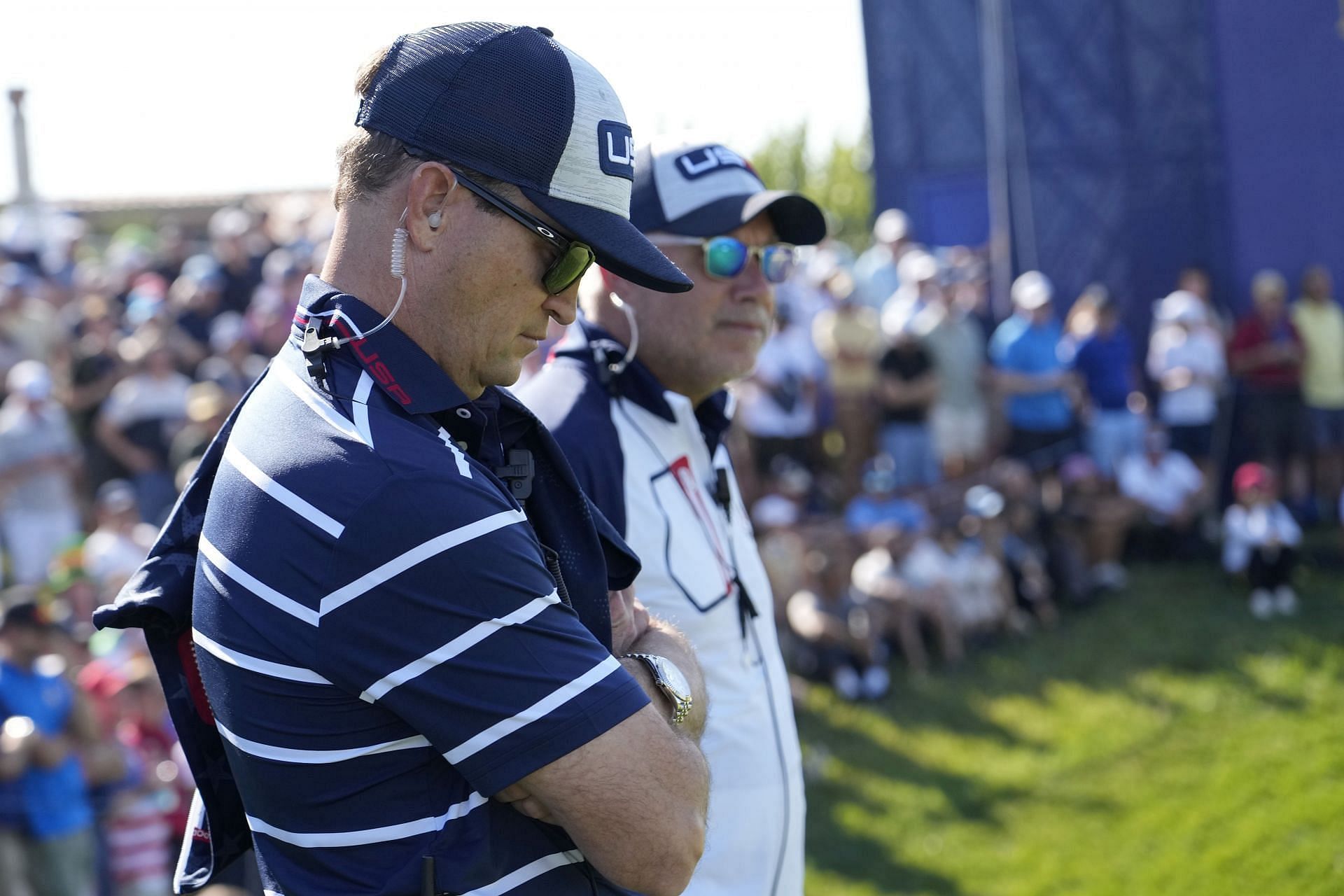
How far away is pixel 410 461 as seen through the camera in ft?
4.97

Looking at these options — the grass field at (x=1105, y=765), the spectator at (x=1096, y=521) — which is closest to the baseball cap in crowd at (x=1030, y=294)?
the spectator at (x=1096, y=521)

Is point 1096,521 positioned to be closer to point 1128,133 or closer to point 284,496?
point 1128,133

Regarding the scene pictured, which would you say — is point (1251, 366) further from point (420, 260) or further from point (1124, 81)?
point (420, 260)

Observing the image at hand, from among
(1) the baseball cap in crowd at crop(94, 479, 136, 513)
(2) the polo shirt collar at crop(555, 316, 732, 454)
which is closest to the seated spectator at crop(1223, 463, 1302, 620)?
(1) the baseball cap in crowd at crop(94, 479, 136, 513)

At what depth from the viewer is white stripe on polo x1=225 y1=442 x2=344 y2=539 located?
1474 mm

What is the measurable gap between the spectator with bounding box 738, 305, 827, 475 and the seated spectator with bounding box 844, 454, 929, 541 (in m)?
0.80

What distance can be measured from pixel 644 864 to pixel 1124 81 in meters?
12.5

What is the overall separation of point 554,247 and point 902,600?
7.50m

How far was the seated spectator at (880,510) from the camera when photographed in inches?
371

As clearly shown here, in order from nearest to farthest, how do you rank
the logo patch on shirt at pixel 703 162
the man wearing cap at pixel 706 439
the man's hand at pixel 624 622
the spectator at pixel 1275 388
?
1. the man's hand at pixel 624 622
2. the man wearing cap at pixel 706 439
3. the logo patch on shirt at pixel 703 162
4. the spectator at pixel 1275 388

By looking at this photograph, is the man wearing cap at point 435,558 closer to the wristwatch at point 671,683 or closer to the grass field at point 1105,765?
the wristwatch at point 671,683

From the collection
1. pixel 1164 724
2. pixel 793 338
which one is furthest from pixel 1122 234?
pixel 1164 724

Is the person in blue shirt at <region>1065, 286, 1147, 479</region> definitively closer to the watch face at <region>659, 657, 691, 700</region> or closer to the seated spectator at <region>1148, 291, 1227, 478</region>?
the seated spectator at <region>1148, 291, 1227, 478</region>

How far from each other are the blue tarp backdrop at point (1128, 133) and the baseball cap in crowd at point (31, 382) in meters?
7.94
